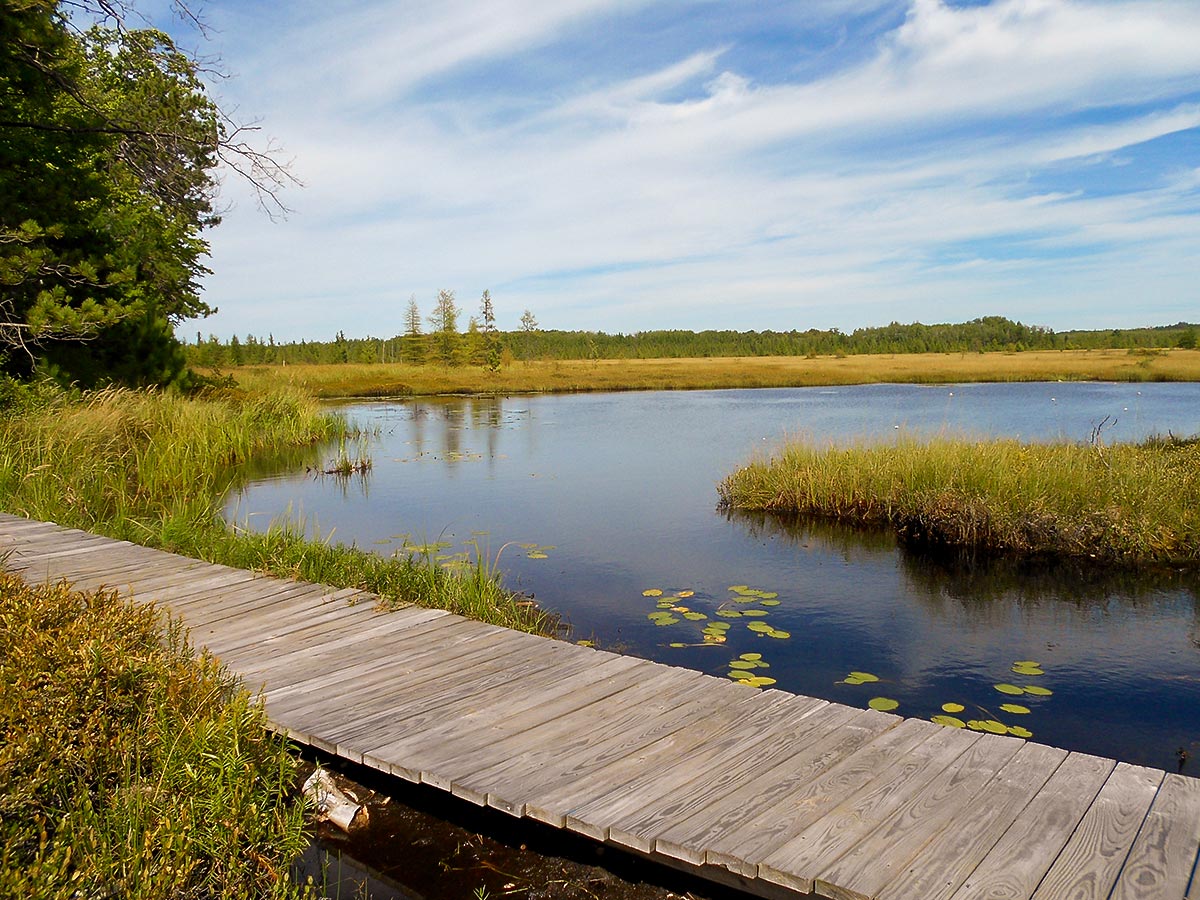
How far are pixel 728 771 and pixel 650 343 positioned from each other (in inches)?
4794

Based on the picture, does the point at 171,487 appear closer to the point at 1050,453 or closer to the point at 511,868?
the point at 511,868

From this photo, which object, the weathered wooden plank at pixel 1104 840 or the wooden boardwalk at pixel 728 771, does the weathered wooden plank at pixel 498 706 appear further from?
the weathered wooden plank at pixel 1104 840

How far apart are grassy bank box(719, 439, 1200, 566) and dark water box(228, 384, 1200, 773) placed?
1.58 feet

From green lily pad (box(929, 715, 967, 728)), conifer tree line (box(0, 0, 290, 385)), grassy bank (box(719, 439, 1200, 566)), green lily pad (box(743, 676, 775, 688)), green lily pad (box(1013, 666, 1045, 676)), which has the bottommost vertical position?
green lily pad (box(1013, 666, 1045, 676))

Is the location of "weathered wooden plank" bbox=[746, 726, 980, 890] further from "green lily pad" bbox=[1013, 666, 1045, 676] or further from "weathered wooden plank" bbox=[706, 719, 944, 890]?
"green lily pad" bbox=[1013, 666, 1045, 676]

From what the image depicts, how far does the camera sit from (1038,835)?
9.23 ft

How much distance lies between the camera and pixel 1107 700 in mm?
5754

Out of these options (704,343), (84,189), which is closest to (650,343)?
(704,343)

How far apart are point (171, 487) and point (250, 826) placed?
9.51 metres

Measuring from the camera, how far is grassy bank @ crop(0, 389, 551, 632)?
680cm

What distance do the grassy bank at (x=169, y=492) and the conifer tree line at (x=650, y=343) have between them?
4226 centimetres

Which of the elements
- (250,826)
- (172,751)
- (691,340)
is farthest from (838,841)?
(691,340)

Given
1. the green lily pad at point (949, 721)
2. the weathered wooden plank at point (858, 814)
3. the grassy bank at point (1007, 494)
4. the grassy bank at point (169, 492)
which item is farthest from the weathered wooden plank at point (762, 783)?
the grassy bank at point (1007, 494)

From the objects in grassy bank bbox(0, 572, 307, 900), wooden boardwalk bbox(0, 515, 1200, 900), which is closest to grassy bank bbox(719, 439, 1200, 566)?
wooden boardwalk bbox(0, 515, 1200, 900)
